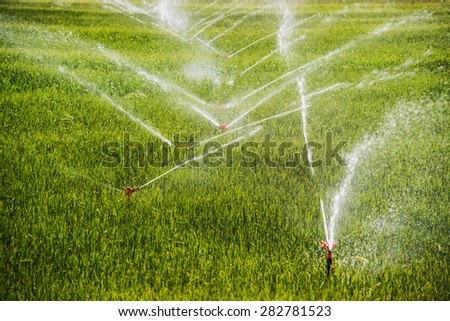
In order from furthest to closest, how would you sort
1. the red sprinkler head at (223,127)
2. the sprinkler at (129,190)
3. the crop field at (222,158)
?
the red sprinkler head at (223,127) → the sprinkler at (129,190) → the crop field at (222,158)

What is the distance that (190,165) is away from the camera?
12.9ft

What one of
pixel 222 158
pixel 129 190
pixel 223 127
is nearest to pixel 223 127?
pixel 223 127

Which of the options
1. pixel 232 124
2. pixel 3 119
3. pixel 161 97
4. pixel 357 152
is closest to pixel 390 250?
pixel 357 152

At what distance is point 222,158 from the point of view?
4.05m

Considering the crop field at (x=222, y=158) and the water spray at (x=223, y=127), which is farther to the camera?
the water spray at (x=223, y=127)

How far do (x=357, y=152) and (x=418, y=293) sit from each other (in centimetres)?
157

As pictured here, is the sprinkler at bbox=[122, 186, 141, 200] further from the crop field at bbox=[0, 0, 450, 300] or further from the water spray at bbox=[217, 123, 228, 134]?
the water spray at bbox=[217, 123, 228, 134]

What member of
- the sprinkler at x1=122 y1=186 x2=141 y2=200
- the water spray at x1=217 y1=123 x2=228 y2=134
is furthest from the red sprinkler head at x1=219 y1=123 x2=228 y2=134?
the sprinkler at x1=122 y1=186 x2=141 y2=200

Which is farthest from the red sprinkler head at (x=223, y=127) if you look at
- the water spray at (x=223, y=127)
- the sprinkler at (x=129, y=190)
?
the sprinkler at (x=129, y=190)

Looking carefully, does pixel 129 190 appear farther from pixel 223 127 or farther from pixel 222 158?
pixel 223 127

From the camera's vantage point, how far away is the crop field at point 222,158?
9.48ft

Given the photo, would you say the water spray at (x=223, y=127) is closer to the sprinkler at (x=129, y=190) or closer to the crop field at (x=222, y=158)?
the crop field at (x=222, y=158)

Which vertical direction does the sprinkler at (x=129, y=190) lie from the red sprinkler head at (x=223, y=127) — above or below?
Answer: below

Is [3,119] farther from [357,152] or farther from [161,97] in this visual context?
[357,152]
